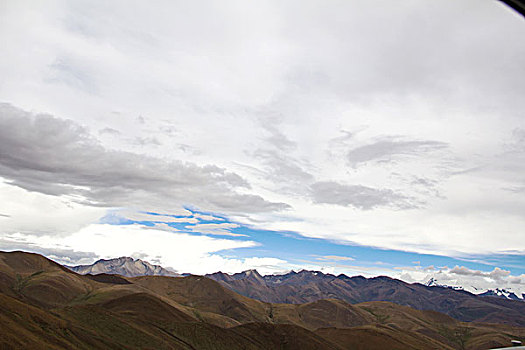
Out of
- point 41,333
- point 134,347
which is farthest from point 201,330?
point 41,333

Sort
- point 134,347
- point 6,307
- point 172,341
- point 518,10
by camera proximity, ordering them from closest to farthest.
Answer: point 518,10 → point 6,307 → point 134,347 → point 172,341

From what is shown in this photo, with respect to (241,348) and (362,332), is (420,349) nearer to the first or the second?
(362,332)

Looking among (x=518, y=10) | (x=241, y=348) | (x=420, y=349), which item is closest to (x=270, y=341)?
(x=241, y=348)

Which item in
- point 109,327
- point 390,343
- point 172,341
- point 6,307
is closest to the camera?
point 6,307

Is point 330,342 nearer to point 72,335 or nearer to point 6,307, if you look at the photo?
point 72,335

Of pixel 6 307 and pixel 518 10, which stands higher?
pixel 518 10

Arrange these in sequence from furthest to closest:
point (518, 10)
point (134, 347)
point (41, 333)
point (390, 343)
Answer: point (390, 343), point (134, 347), point (41, 333), point (518, 10)

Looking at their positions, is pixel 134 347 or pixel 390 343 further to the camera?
pixel 390 343

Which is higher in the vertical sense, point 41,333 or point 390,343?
point 41,333

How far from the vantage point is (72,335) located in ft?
353

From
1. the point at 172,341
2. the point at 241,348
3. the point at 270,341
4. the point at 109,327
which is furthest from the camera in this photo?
the point at 270,341

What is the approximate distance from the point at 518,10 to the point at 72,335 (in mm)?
125179

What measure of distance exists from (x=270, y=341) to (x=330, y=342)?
29.2 meters

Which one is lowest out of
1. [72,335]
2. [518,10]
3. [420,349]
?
[420,349]
